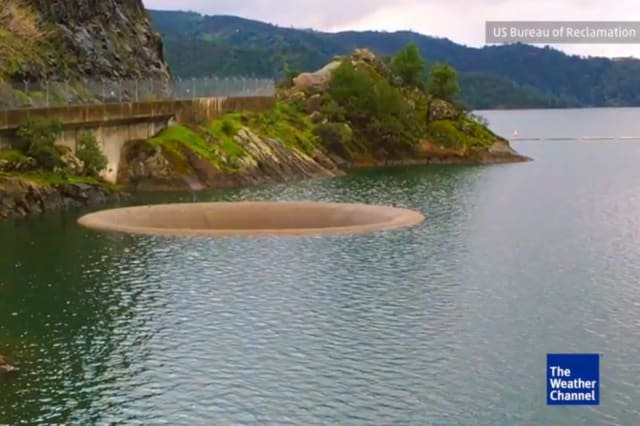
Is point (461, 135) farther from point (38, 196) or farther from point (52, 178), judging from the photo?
point (38, 196)

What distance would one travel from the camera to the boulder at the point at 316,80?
183875 mm

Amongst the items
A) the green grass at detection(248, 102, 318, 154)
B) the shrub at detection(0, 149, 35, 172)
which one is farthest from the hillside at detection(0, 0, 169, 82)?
the green grass at detection(248, 102, 318, 154)

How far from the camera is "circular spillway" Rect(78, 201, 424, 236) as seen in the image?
9094 centimetres

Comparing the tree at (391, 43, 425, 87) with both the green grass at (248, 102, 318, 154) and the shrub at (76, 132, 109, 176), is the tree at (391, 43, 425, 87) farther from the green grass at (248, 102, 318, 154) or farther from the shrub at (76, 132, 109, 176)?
the shrub at (76, 132, 109, 176)

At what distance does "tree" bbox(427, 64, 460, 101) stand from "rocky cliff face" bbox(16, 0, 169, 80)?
5991 centimetres

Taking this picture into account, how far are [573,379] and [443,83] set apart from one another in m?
153

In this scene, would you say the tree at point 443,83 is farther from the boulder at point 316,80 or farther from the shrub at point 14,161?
the shrub at point 14,161

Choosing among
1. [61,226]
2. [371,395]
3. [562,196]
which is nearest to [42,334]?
[371,395]

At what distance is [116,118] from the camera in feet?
390

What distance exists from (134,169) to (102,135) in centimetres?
735

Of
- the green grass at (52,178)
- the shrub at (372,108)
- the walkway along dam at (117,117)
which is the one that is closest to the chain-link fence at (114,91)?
the walkway along dam at (117,117)

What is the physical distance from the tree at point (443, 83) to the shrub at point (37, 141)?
4143 inches

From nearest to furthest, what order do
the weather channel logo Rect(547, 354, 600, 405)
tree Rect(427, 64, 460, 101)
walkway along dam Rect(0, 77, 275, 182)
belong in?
the weather channel logo Rect(547, 354, 600, 405) < walkway along dam Rect(0, 77, 275, 182) < tree Rect(427, 64, 460, 101)

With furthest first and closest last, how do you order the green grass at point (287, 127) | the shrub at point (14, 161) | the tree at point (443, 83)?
the tree at point (443, 83)
the green grass at point (287, 127)
the shrub at point (14, 161)
